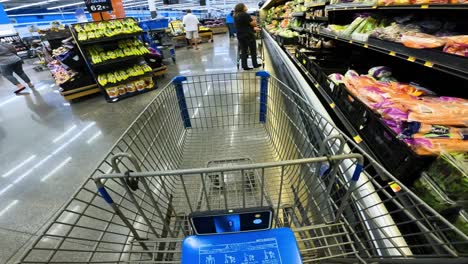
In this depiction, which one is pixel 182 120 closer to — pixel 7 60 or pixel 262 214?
pixel 262 214

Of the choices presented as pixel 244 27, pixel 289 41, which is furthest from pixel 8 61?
pixel 289 41

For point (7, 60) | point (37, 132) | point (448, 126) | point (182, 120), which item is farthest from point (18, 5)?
point (448, 126)

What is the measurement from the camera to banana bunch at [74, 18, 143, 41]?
3.39 meters

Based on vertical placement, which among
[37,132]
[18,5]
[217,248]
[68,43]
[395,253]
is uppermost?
[18,5]

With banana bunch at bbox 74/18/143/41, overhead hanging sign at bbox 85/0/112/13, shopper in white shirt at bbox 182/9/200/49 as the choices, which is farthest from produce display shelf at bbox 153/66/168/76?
shopper in white shirt at bbox 182/9/200/49

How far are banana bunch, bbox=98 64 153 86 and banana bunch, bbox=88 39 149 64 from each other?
0.30 metres

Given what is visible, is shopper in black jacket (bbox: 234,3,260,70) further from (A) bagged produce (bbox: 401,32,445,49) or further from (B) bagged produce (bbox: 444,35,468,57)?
(B) bagged produce (bbox: 444,35,468,57)

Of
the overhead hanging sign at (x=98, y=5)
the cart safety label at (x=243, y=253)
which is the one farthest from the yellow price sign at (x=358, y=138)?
the overhead hanging sign at (x=98, y=5)

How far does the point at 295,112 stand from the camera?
4.10 ft

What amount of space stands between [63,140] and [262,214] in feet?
10.4

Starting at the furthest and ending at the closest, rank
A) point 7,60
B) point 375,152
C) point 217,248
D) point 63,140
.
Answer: point 7,60
point 63,140
point 375,152
point 217,248

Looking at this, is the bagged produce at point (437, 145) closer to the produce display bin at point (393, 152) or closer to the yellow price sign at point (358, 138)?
the produce display bin at point (393, 152)

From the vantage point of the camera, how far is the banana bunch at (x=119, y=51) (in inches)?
141

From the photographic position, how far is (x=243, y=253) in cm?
59
